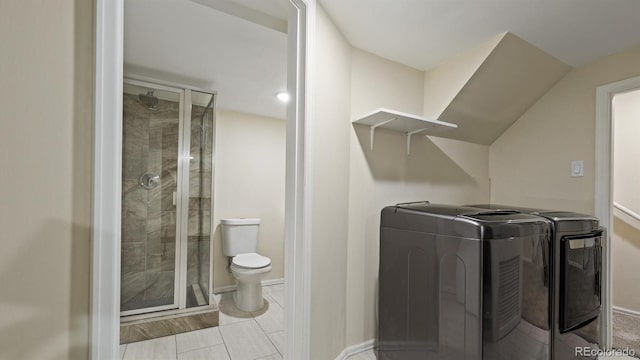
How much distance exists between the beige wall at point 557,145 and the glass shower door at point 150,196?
3.06m

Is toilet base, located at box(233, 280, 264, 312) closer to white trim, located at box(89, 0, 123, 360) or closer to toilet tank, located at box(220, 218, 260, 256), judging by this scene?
toilet tank, located at box(220, 218, 260, 256)

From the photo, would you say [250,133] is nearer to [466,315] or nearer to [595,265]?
[466,315]

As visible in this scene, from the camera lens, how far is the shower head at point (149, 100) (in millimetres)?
2418

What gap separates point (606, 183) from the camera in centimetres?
202

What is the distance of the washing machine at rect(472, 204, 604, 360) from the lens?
148 cm

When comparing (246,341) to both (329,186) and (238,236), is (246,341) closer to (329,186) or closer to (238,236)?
(238,236)

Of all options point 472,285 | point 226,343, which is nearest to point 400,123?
point 472,285

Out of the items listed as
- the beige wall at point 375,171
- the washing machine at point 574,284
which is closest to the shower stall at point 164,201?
the beige wall at point 375,171

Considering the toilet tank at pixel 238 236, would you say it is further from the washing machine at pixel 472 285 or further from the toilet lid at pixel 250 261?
the washing machine at pixel 472 285

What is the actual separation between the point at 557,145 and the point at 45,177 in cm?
309

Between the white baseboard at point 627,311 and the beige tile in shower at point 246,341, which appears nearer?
the beige tile in shower at point 246,341

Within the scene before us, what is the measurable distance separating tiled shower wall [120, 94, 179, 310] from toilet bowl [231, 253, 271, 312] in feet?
1.90

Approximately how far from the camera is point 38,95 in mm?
624

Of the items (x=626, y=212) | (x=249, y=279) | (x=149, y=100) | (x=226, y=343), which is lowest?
(x=226, y=343)
